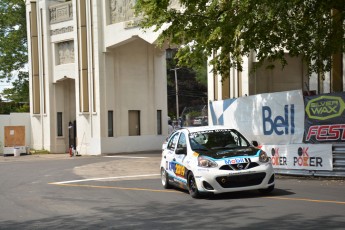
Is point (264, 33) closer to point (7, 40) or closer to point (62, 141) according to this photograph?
point (62, 141)

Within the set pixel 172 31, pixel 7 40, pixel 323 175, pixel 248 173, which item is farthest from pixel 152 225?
pixel 7 40

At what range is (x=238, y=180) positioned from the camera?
459 inches

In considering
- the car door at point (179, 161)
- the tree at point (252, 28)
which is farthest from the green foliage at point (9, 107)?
the car door at point (179, 161)

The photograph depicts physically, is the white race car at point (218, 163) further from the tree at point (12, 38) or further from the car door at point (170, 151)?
the tree at point (12, 38)

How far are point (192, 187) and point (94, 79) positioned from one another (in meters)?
22.2

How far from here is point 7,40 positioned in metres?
43.7

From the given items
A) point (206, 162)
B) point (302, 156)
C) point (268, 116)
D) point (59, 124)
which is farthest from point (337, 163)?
point (59, 124)

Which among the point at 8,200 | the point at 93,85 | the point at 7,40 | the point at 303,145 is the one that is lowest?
the point at 8,200

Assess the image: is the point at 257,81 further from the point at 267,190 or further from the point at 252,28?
the point at 267,190

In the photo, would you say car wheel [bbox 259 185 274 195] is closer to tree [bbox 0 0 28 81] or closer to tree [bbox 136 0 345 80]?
tree [bbox 136 0 345 80]

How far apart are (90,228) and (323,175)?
846 cm

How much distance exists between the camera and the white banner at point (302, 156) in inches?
611

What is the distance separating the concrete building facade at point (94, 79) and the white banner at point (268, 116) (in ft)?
37.2

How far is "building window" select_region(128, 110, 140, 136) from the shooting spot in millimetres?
35219
